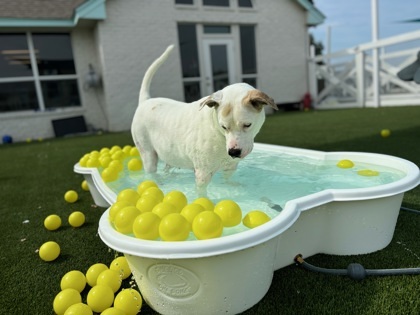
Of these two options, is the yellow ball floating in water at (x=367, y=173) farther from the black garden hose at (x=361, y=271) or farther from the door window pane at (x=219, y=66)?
the door window pane at (x=219, y=66)

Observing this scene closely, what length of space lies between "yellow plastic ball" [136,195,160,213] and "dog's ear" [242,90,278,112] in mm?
825

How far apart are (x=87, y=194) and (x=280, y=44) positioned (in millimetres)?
10942

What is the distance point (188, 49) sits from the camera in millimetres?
10945

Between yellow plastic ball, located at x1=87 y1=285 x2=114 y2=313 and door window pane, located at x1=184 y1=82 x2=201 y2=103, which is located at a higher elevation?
door window pane, located at x1=184 y1=82 x2=201 y2=103

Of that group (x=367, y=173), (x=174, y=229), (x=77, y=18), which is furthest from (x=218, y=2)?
(x=174, y=229)

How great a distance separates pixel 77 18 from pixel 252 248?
9745 mm

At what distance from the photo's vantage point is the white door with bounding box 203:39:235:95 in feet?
36.8

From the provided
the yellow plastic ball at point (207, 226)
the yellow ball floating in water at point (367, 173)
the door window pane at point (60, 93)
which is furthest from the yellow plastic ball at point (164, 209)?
the door window pane at point (60, 93)

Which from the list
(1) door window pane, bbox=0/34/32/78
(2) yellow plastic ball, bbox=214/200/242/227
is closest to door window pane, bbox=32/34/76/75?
(1) door window pane, bbox=0/34/32/78

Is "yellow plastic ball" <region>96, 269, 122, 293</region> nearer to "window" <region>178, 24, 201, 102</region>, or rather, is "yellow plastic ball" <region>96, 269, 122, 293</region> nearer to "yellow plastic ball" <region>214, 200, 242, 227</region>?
"yellow plastic ball" <region>214, 200, 242, 227</region>

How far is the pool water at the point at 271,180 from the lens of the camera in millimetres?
2393

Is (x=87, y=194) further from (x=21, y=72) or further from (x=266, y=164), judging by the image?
(x=21, y=72)

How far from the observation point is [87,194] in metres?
3.74

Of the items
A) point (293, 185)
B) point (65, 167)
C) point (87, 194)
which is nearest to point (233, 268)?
point (293, 185)
